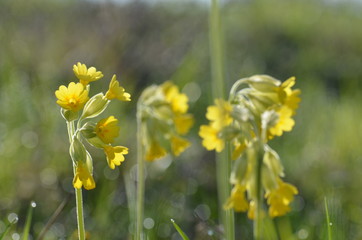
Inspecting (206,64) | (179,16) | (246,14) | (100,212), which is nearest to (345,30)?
(246,14)

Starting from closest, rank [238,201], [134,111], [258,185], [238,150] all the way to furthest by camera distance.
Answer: [258,185], [238,201], [238,150], [134,111]

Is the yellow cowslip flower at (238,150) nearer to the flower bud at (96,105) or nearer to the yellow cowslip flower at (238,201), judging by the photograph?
the yellow cowslip flower at (238,201)

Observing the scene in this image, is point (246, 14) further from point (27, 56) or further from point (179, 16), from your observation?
point (27, 56)

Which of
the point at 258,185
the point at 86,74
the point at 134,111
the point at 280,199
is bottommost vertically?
the point at 134,111

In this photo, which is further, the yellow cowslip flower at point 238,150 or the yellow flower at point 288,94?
the yellow flower at point 288,94

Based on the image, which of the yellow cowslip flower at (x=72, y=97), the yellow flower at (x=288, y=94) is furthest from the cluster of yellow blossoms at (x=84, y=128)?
the yellow flower at (x=288, y=94)

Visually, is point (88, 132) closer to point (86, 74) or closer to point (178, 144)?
point (86, 74)

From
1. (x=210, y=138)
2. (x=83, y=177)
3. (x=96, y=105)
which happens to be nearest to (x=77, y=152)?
(x=83, y=177)

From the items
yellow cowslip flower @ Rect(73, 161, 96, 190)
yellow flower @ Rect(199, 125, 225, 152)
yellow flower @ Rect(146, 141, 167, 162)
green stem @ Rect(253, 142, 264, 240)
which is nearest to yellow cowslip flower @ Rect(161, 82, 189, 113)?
yellow flower @ Rect(146, 141, 167, 162)
